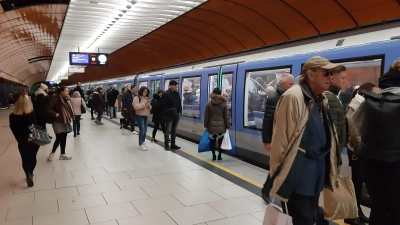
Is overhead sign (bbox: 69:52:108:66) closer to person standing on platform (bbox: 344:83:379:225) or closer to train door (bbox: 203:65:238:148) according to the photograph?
train door (bbox: 203:65:238:148)

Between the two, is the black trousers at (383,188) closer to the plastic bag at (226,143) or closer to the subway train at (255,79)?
the subway train at (255,79)

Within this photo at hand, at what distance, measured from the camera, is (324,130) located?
7.21 feet

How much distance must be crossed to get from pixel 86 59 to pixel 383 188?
1528 centimetres

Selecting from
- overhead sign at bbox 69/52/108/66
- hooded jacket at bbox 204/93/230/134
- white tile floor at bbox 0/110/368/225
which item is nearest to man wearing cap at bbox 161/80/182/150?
white tile floor at bbox 0/110/368/225

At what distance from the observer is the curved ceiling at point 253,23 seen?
304 inches

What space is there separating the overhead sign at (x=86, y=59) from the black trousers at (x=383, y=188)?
15.0 meters

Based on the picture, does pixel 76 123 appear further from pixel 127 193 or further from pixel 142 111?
pixel 127 193

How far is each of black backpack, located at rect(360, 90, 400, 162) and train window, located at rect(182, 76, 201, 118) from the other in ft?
21.6

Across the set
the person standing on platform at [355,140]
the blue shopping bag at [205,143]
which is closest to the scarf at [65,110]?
the blue shopping bag at [205,143]

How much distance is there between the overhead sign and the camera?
50.2 ft

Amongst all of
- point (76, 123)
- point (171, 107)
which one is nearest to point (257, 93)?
point (171, 107)

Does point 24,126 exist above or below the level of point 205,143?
above

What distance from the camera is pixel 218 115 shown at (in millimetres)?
6227

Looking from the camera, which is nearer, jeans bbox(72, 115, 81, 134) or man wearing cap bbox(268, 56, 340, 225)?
man wearing cap bbox(268, 56, 340, 225)
